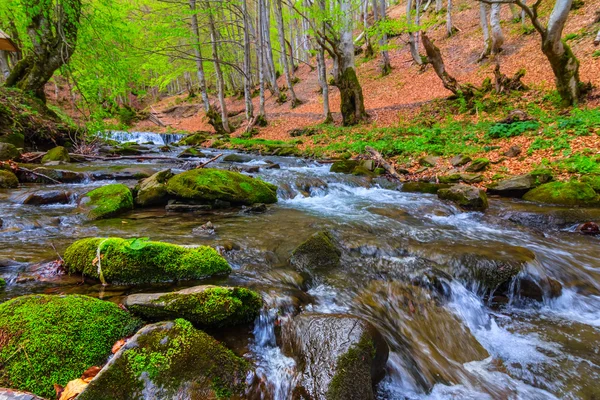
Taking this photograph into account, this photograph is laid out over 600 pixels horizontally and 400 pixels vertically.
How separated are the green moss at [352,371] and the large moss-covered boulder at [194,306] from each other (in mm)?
939

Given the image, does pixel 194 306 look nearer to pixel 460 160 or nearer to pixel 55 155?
pixel 460 160

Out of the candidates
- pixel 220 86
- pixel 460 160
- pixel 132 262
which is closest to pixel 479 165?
pixel 460 160

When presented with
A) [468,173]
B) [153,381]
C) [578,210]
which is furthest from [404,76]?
[153,381]

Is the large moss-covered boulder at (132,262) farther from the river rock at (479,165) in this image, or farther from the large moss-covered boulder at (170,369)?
the river rock at (479,165)

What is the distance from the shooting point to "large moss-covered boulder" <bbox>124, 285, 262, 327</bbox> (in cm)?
228

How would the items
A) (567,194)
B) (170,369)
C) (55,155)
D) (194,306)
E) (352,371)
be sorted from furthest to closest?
(55,155)
(567,194)
(194,306)
(352,371)
(170,369)

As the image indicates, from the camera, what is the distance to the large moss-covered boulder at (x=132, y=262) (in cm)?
296

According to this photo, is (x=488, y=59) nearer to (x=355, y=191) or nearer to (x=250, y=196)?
(x=355, y=191)

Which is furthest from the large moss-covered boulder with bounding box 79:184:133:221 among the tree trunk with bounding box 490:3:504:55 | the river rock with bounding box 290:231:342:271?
the tree trunk with bounding box 490:3:504:55

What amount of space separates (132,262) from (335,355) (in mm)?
2167

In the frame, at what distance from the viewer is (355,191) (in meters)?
8.89

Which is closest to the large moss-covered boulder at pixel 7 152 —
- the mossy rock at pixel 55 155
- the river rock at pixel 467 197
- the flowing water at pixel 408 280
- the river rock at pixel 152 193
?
the mossy rock at pixel 55 155

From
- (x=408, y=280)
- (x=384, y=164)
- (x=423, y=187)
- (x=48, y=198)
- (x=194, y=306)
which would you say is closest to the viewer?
(x=194, y=306)

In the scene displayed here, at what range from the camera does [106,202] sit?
5547mm
